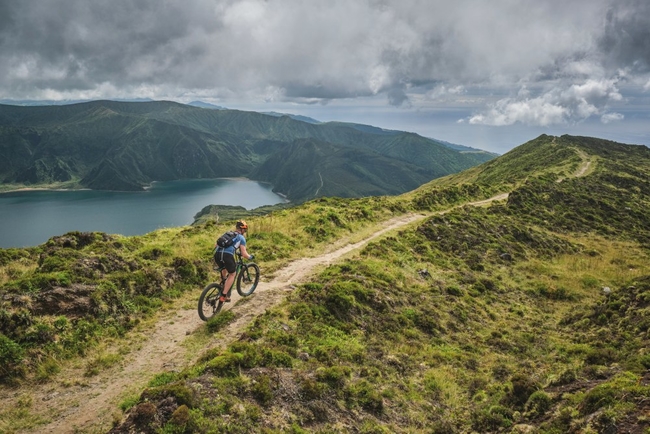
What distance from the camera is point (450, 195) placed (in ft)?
180

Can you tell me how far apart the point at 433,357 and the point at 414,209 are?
32.0 m

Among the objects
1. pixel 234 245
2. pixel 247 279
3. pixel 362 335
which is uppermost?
pixel 234 245

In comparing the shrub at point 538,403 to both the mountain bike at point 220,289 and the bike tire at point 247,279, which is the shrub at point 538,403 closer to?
the mountain bike at point 220,289

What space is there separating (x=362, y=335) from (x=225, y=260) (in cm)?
648

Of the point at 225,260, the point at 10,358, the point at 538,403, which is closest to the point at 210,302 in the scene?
the point at 225,260

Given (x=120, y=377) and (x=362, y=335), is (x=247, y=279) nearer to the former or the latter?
(x=362, y=335)

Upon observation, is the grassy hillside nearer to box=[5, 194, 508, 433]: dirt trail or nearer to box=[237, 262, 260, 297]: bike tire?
box=[5, 194, 508, 433]: dirt trail

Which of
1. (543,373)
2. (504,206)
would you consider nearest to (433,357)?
(543,373)

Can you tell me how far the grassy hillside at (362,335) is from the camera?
919cm

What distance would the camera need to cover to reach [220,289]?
14859 mm

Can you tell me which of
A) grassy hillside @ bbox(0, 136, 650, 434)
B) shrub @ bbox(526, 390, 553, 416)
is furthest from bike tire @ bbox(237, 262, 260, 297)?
shrub @ bbox(526, 390, 553, 416)

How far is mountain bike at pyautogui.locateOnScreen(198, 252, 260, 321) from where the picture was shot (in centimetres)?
1422

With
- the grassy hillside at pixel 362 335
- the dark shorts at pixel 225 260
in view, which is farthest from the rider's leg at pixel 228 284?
the grassy hillside at pixel 362 335

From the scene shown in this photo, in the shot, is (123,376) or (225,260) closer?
(123,376)
